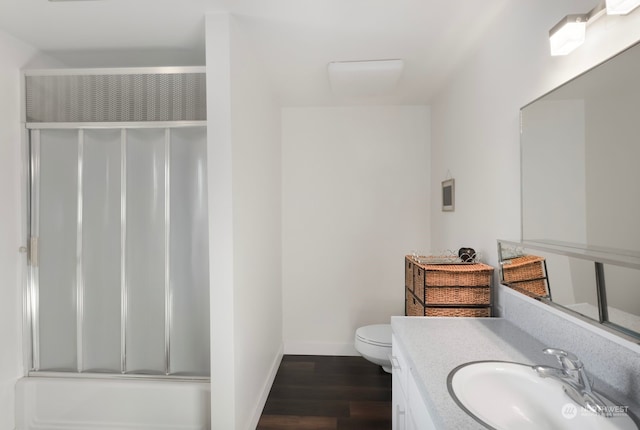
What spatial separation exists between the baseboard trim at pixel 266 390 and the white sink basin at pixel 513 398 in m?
1.49

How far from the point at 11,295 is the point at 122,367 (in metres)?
0.81

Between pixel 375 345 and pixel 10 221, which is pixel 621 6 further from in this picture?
pixel 10 221

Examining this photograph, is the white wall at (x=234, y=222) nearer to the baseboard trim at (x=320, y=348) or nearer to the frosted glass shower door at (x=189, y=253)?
the frosted glass shower door at (x=189, y=253)

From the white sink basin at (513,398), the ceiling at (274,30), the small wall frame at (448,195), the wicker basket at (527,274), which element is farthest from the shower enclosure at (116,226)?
the small wall frame at (448,195)

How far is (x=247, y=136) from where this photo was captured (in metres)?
1.91

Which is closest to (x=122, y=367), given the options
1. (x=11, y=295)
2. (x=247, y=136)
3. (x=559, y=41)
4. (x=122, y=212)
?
(x=11, y=295)

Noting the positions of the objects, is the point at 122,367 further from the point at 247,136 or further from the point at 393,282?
the point at 393,282

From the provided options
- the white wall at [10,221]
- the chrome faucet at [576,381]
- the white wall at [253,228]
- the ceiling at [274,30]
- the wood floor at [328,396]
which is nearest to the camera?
the chrome faucet at [576,381]

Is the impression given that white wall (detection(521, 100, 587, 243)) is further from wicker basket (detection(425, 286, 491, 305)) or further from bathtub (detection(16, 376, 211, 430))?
bathtub (detection(16, 376, 211, 430))

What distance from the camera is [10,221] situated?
1.89m

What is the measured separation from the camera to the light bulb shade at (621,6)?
0.89m

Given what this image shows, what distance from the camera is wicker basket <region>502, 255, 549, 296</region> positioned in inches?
50.8

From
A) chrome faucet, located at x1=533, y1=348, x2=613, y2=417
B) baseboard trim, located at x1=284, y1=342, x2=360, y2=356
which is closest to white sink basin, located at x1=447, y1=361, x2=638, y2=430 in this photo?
chrome faucet, located at x1=533, y1=348, x2=613, y2=417

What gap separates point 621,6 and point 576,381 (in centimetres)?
113
